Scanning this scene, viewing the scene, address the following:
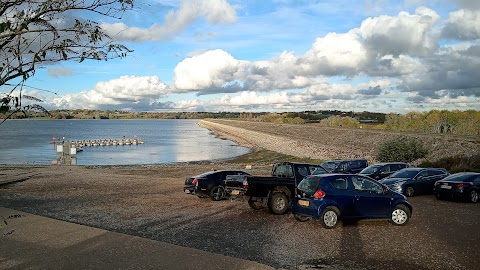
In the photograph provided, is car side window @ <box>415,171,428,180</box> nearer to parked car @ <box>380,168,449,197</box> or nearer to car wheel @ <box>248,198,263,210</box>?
parked car @ <box>380,168,449,197</box>

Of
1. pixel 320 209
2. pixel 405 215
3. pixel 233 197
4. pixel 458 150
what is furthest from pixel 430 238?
pixel 458 150

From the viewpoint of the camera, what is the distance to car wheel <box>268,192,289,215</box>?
14406mm

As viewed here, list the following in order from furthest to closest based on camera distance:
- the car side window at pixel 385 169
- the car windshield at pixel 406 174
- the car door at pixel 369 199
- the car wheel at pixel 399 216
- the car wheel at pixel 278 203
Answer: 1. the car side window at pixel 385 169
2. the car windshield at pixel 406 174
3. the car wheel at pixel 278 203
4. the car wheel at pixel 399 216
5. the car door at pixel 369 199

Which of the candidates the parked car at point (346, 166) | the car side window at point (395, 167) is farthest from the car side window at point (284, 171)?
the parked car at point (346, 166)

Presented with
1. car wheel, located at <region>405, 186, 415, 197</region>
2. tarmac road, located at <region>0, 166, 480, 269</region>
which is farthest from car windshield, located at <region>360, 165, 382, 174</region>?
tarmac road, located at <region>0, 166, 480, 269</region>

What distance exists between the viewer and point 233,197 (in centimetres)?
1466

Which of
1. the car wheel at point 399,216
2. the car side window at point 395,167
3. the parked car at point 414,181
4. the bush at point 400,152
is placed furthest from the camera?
the bush at point 400,152

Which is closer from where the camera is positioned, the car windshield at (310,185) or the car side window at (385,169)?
the car windshield at (310,185)

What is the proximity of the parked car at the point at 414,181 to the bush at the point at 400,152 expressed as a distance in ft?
50.7

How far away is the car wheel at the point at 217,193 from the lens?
17.7m

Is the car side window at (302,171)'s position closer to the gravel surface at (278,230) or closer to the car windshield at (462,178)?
the gravel surface at (278,230)

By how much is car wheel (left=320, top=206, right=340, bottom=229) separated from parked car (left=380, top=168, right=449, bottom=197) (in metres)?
8.19

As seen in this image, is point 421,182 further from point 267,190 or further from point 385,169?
point 267,190

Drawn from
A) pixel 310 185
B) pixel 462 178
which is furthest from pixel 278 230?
pixel 462 178
